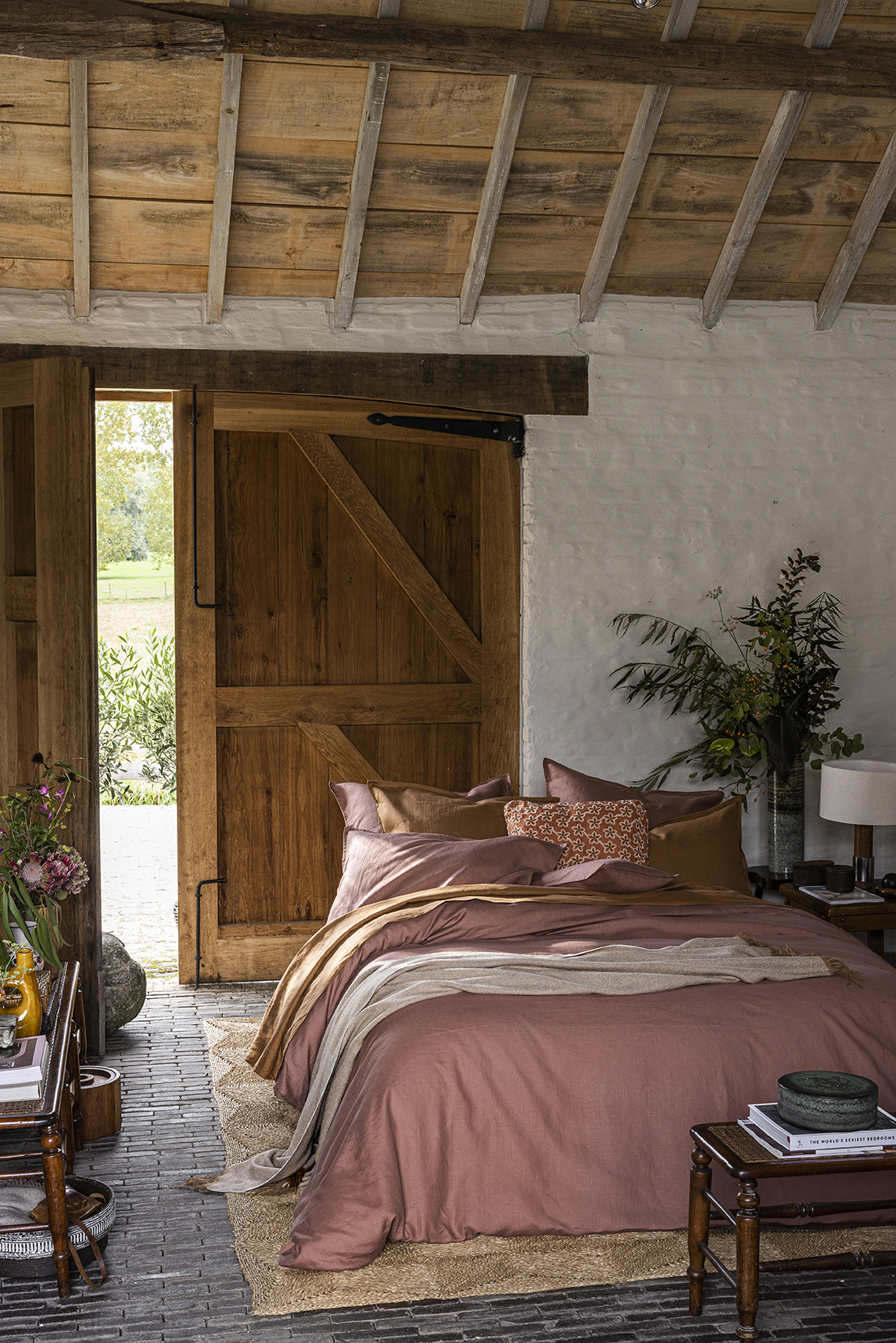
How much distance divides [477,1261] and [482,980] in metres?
0.73

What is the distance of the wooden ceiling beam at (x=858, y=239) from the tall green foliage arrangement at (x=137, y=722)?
6.25 meters

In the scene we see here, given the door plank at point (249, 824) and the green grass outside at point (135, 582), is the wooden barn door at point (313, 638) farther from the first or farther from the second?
the green grass outside at point (135, 582)

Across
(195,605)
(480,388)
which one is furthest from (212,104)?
(195,605)

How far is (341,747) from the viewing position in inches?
223

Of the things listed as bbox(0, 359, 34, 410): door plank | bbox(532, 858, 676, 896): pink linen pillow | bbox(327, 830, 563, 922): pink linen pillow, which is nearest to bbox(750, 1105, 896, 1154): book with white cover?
bbox(532, 858, 676, 896): pink linen pillow

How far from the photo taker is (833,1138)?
2752 mm

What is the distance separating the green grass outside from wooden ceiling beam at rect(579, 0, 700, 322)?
7775 millimetres

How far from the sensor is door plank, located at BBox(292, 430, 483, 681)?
18.4ft

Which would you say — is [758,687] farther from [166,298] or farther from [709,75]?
[166,298]

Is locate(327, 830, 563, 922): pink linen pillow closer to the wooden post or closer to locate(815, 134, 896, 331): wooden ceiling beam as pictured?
the wooden post

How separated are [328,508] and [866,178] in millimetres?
2740

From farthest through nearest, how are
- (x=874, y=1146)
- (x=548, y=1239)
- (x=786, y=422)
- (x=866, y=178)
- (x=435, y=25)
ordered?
(x=786, y=422), (x=866, y=178), (x=435, y=25), (x=548, y=1239), (x=874, y=1146)

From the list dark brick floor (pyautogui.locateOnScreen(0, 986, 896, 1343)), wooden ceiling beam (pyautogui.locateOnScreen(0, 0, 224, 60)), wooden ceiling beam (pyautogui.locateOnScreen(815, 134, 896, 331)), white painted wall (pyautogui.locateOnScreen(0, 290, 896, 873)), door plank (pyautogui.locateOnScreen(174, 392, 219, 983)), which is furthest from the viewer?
white painted wall (pyautogui.locateOnScreen(0, 290, 896, 873))

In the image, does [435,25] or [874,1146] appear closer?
[874,1146]
